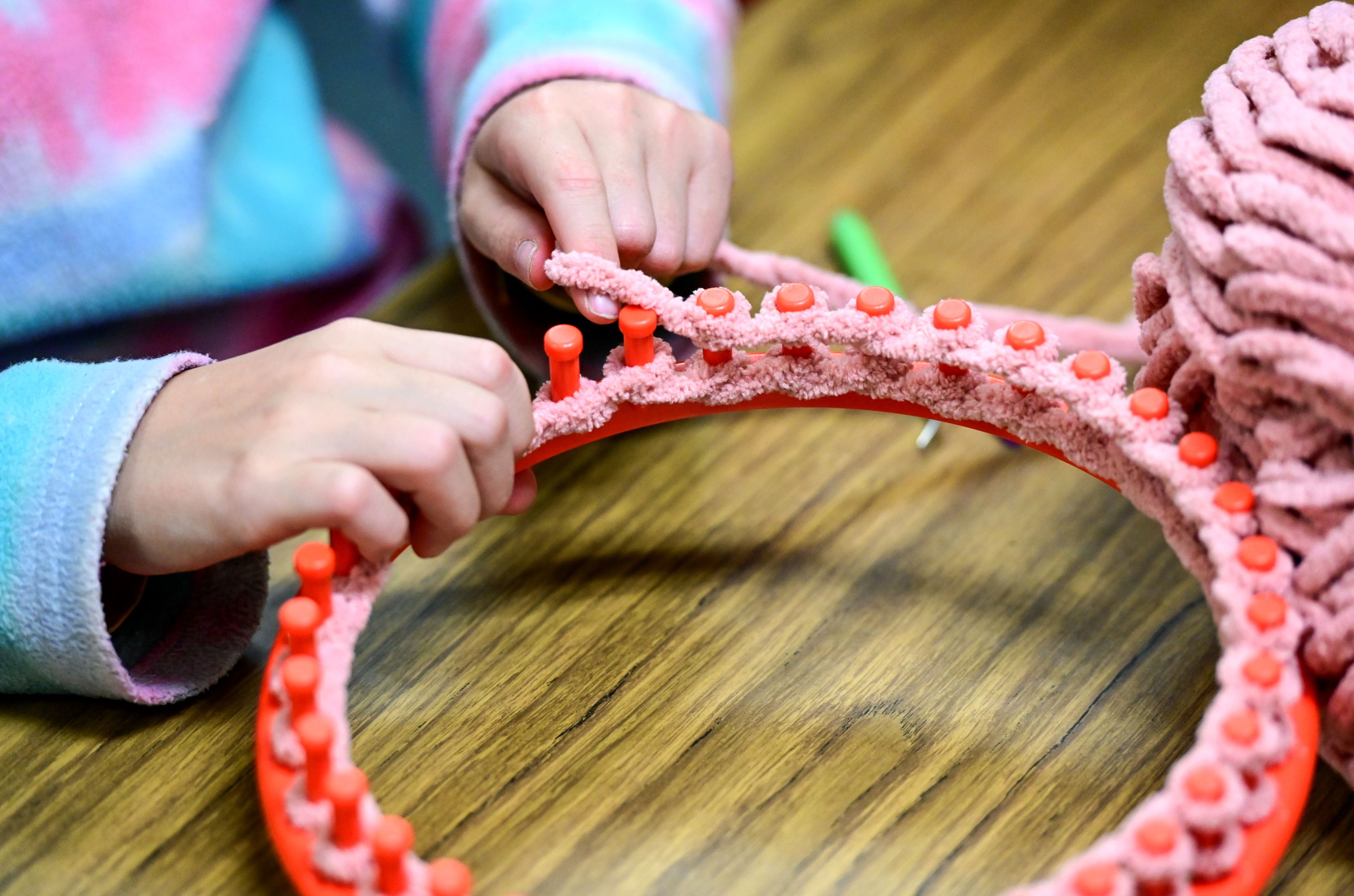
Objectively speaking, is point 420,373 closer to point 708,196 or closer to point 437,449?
point 437,449

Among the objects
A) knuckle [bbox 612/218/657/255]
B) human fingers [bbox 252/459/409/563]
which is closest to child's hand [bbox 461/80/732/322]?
knuckle [bbox 612/218/657/255]

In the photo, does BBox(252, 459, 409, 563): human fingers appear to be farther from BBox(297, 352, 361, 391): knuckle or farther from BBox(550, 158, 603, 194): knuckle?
BBox(550, 158, 603, 194): knuckle

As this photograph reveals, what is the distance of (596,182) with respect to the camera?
48 centimetres

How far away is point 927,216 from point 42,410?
413 millimetres

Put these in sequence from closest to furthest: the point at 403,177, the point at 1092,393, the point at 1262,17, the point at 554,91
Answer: the point at 1092,393
the point at 554,91
the point at 1262,17
the point at 403,177

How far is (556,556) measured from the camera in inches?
19.7

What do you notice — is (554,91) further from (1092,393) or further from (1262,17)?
(1262,17)

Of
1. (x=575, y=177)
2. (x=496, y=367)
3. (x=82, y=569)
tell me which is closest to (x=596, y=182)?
(x=575, y=177)

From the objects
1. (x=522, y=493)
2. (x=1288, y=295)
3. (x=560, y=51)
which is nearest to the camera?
(x=1288, y=295)

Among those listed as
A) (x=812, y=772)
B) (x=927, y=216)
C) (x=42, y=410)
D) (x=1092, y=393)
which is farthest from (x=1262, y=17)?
(x=42, y=410)

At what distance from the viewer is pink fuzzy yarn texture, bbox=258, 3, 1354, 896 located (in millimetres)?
346

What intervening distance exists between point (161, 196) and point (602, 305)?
0.91ft

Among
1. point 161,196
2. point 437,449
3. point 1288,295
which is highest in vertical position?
point 1288,295

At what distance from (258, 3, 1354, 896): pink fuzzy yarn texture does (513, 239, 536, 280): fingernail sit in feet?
0.14
